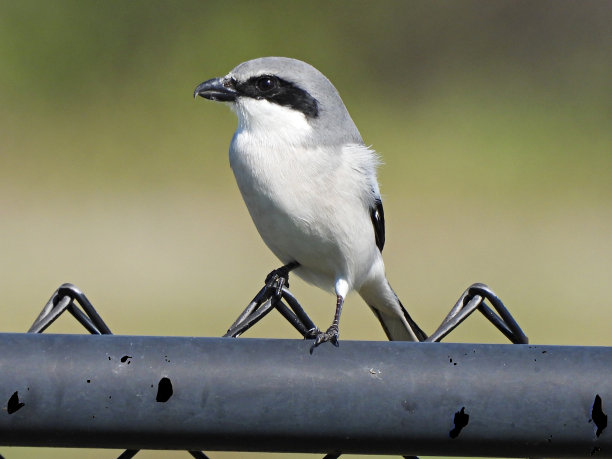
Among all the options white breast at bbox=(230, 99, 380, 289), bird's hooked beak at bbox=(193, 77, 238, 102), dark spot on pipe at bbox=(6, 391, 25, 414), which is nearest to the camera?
dark spot on pipe at bbox=(6, 391, 25, 414)

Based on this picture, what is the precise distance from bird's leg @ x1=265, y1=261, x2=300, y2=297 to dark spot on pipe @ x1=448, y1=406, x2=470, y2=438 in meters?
0.83

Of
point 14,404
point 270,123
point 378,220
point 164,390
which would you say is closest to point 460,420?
point 164,390

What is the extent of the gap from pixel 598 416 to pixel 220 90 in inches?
43.9

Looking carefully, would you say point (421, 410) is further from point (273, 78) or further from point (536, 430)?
point (273, 78)

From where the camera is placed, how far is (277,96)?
1693 millimetres

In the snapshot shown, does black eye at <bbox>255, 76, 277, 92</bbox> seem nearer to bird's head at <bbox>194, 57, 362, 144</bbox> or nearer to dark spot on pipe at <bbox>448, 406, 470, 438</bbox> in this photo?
bird's head at <bbox>194, 57, 362, 144</bbox>

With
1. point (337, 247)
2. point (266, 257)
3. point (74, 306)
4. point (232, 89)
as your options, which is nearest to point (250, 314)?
point (74, 306)

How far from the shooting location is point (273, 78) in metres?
1.69

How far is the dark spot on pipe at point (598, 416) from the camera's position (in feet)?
2.44

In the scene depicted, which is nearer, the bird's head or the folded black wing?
the bird's head

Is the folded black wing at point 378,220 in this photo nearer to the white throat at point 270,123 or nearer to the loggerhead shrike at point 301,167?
the loggerhead shrike at point 301,167

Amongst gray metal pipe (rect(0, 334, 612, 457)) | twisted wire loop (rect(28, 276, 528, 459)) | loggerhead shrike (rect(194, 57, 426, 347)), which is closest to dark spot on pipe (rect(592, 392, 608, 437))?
gray metal pipe (rect(0, 334, 612, 457))

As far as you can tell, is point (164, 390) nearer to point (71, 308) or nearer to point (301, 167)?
point (71, 308)

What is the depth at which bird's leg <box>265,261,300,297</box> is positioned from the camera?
1624 millimetres
